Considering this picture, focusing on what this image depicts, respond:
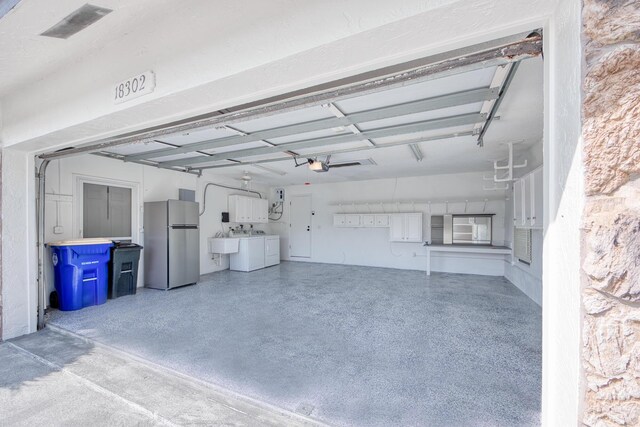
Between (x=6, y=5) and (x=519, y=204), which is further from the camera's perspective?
(x=519, y=204)

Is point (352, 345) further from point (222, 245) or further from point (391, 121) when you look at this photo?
point (222, 245)

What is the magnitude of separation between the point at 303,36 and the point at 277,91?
0.38 meters

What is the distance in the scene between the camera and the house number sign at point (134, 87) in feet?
5.51

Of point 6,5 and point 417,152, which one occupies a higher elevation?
point 6,5

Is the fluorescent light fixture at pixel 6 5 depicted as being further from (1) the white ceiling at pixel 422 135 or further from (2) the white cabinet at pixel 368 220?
(2) the white cabinet at pixel 368 220

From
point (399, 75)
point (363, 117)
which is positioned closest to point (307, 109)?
point (363, 117)

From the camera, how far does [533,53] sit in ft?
3.82

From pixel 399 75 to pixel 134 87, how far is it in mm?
1588

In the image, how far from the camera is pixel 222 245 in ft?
21.2

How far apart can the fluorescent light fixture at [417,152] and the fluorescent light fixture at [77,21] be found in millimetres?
3677

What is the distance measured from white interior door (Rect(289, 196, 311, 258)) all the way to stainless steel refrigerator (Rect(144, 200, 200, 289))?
3.49m

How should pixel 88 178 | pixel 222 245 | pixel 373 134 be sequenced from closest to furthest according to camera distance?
pixel 373 134, pixel 88 178, pixel 222 245

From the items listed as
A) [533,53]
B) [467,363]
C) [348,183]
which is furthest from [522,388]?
[348,183]

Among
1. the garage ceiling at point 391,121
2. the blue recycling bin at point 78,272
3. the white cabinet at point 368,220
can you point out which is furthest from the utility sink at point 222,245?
the white cabinet at point 368,220
